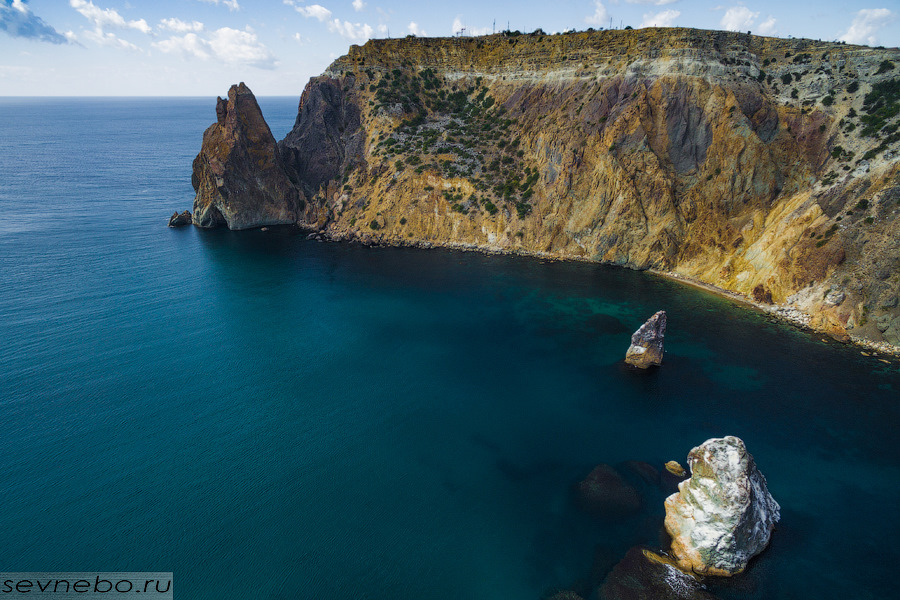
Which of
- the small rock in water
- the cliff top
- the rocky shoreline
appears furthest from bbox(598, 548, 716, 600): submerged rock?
the cliff top

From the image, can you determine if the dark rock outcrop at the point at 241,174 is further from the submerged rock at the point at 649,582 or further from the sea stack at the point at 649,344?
the submerged rock at the point at 649,582

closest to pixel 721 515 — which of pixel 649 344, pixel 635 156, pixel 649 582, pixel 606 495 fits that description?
pixel 649 582

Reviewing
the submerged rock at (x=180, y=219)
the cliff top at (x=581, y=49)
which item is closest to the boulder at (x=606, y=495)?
the cliff top at (x=581, y=49)

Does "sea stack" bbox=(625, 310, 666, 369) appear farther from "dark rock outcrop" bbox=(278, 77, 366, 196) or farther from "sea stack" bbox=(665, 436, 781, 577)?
"dark rock outcrop" bbox=(278, 77, 366, 196)

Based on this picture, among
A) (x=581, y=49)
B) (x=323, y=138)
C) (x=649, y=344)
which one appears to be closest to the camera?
(x=649, y=344)

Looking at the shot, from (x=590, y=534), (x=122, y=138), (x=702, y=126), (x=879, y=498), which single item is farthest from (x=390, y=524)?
(x=122, y=138)

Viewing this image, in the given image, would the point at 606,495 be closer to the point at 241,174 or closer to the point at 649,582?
the point at 649,582

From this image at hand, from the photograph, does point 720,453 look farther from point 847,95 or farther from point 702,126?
point 847,95
